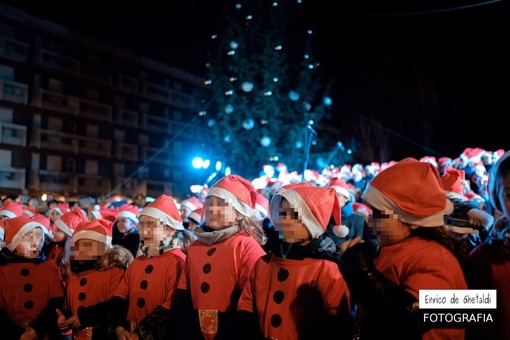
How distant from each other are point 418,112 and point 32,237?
53.8ft

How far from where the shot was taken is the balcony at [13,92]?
24.6 meters

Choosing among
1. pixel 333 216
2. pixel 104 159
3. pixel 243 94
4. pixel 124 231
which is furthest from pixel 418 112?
pixel 104 159

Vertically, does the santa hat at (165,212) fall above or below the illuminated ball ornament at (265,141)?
below

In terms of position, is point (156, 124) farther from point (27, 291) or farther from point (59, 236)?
point (27, 291)

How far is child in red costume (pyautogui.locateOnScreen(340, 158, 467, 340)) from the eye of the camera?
7.54 feet

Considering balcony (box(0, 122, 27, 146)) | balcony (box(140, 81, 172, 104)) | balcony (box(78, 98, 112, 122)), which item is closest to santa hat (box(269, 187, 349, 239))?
balcony (box(0, 122, 27, 146))

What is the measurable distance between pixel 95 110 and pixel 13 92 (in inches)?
206

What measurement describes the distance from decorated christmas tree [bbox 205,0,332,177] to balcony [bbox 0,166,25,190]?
11698 mm

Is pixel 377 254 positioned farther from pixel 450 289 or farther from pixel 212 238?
pixel 212 238

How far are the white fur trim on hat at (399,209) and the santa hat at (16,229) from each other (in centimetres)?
380

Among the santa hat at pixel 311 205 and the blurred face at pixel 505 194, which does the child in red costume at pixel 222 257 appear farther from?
the blurred face at pixel 505 194

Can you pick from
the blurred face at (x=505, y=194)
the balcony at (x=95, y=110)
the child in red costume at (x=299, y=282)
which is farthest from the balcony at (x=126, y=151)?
the blurred face at (x=505, y=194)

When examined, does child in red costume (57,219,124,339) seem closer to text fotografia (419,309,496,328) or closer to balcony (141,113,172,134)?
text fotografia (419,309,496,328)

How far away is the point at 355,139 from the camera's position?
76.1ft
